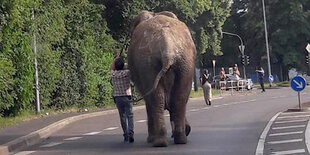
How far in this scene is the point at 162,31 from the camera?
47.7ft

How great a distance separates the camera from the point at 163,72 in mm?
14031

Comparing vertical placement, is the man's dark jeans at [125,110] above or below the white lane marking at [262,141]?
above

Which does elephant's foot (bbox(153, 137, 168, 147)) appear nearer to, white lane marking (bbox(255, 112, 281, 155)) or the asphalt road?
the asphalt road

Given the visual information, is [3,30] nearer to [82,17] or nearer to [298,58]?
[82,17]

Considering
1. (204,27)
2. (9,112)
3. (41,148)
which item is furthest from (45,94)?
(204,27)

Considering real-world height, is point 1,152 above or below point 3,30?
below

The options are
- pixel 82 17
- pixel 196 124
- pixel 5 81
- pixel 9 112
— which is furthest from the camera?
pixel 82 17

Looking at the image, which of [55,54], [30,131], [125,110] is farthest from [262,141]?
[55,54]

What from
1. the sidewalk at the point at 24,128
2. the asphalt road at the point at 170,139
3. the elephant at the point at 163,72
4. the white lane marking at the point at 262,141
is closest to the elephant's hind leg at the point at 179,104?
the elephant at the point at 163,72

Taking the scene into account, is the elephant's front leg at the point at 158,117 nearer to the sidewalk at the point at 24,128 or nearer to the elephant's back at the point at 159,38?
the elephant's back at the point at 159,38

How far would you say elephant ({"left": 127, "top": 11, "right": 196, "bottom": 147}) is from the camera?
559 inches

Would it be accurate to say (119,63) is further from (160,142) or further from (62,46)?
(62,46)

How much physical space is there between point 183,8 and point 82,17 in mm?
10637

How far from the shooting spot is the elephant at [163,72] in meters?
14.2
